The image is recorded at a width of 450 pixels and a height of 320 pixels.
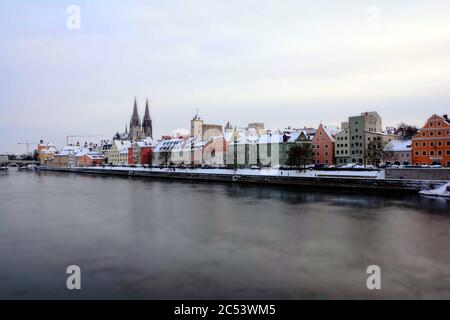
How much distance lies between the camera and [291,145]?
6631 cm

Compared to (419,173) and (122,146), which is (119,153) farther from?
(419,173)

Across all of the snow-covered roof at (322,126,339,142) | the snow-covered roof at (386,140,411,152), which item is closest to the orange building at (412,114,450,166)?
the snow-covered roof at (386,140,411,152)

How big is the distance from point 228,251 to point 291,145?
52514mm

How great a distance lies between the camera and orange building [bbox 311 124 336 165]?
6278cm

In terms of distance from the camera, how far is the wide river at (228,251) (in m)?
11.3

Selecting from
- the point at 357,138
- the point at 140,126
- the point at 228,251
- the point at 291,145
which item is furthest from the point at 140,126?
the point at 228,251

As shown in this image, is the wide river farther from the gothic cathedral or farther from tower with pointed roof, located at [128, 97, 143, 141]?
the gothic cathedral

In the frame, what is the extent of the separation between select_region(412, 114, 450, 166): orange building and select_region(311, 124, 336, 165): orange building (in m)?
15.7

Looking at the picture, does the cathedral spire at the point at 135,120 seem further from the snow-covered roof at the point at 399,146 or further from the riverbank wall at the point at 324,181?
the snow-covered roof at the point at 399,146

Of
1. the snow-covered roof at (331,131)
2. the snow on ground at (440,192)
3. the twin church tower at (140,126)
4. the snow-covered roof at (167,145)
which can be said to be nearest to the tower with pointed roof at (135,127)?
the twin church tower at (140,126)

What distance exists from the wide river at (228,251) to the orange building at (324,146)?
34.8m

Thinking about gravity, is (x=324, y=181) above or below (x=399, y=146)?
below
